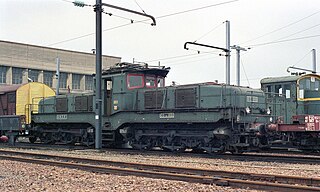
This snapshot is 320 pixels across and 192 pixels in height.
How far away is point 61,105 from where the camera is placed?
2241 cm

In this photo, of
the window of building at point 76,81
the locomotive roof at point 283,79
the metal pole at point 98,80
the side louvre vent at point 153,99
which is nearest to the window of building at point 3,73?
the window of building at point 76,81

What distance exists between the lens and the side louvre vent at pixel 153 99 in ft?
57.0

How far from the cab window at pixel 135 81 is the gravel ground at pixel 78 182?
24.4 ft

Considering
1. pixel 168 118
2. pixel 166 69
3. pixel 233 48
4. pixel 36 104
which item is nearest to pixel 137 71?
pixel 166 69

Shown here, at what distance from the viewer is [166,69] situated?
19.2 m

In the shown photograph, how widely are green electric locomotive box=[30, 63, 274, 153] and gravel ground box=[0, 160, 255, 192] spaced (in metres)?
5.98

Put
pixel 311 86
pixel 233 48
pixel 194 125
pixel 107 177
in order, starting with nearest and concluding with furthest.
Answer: pixel 107 177 → pixel 194 125 → pixel 311 86 → pixel 233 48

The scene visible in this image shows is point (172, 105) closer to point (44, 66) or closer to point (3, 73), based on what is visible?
point (3, 73)

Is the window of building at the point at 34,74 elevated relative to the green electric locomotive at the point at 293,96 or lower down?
elevated

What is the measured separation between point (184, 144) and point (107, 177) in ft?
22.1

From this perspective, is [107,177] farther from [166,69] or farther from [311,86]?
[311,86]

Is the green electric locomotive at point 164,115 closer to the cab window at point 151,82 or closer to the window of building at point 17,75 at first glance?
the cab window at point 151,82

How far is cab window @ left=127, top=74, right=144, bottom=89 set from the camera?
61.0 feet

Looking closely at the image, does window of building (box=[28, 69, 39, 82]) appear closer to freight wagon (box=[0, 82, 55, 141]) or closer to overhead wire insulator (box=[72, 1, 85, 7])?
freight wagon (box=[0, 82, 55, 141])
